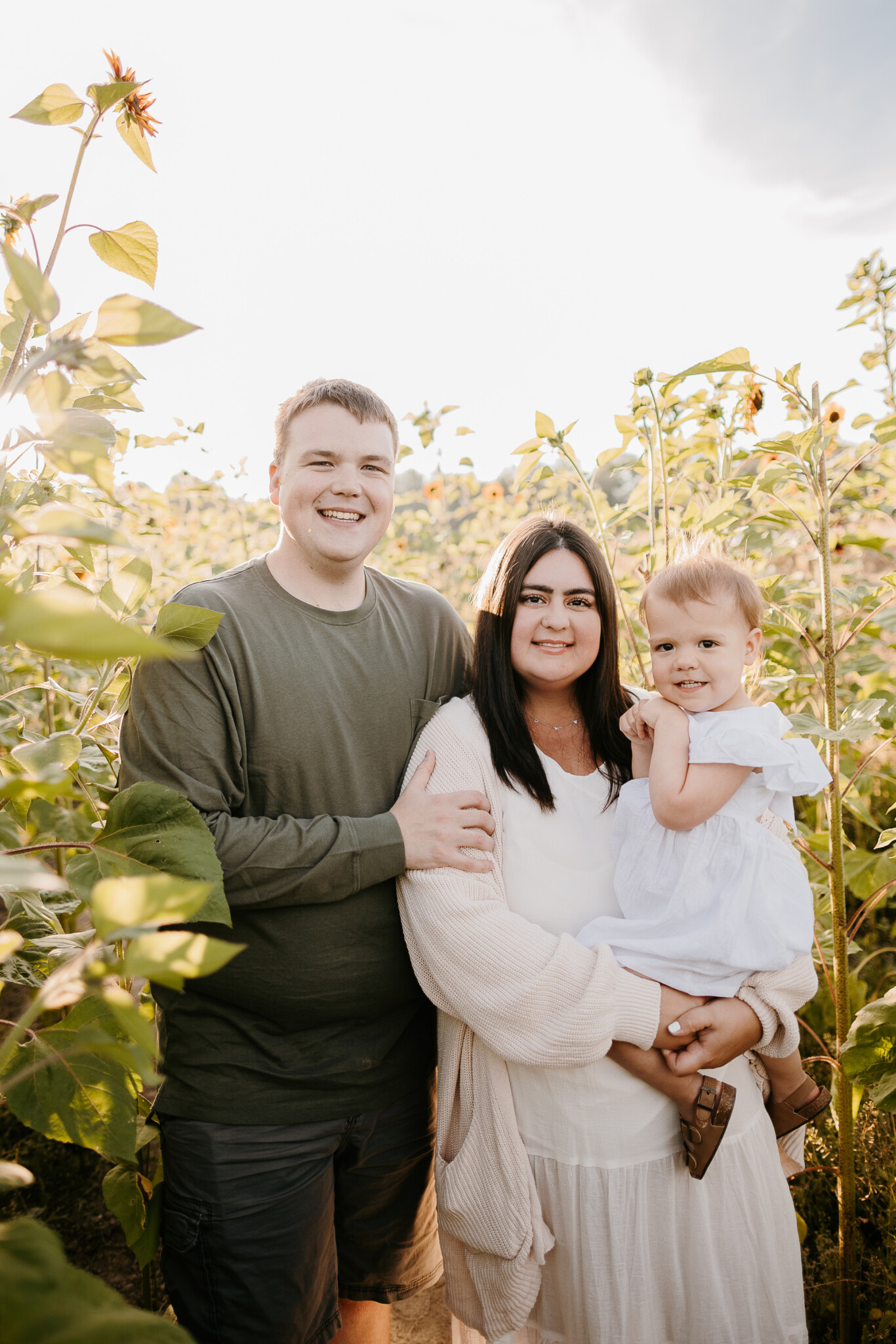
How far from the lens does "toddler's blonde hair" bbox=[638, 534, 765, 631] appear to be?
1584 millimetres

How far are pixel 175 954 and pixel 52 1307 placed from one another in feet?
0.58

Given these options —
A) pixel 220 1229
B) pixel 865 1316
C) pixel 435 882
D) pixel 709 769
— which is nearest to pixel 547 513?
pixel 709 769

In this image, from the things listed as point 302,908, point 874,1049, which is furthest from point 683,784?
point 302,908

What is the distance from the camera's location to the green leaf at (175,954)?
0.48m

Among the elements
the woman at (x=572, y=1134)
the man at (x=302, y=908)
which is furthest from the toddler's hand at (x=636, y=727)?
the man at (x=302, y=908)

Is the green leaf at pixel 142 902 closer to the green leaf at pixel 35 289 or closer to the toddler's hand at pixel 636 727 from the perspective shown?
the green leaf at pixel 35 289

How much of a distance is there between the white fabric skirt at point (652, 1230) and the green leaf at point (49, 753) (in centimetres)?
99

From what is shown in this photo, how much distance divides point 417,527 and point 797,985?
3.64m

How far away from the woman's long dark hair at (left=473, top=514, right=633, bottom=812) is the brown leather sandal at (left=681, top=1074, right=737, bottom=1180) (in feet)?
1.84

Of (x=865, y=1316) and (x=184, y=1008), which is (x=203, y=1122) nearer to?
(x=184, y=1008)

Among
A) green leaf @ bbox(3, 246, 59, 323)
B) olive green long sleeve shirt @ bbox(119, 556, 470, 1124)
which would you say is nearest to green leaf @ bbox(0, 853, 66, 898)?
green leaf @ bbox(3, 246, 59, 323)

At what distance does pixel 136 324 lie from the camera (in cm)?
64

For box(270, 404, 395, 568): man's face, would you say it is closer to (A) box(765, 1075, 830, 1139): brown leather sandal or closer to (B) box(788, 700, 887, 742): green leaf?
(B) box(788, 700, 887, 742): green leaf

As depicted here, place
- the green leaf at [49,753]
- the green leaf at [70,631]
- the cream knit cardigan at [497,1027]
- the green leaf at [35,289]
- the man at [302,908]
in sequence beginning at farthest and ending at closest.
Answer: the man at [302,908], the cream knit cardigan at [497,1027], the green leaf at [49,753], the green leaf at [35,289], the green leaf at [70,631]
